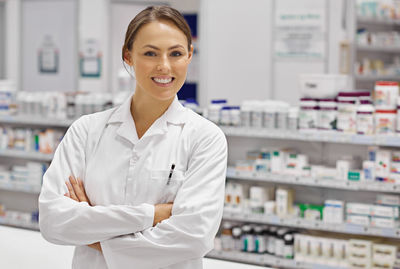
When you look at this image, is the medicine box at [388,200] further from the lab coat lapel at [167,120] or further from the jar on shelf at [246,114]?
the lab coat lapel at [167,120]

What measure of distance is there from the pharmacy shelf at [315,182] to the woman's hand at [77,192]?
2.76 metres

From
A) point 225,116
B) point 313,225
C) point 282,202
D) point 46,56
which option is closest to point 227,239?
point 282,202

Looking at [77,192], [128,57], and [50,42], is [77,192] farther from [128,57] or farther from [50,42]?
[50,42]

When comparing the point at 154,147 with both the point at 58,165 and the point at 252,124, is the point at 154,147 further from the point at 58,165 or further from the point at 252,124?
the point at 252,124

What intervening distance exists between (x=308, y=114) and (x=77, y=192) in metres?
2.82

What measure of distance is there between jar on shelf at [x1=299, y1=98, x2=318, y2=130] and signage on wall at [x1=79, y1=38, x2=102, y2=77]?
4046 mm

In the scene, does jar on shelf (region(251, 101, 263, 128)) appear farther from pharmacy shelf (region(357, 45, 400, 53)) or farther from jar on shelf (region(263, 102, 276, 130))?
pharmacy shelf (region(357, 45, 400, 53))

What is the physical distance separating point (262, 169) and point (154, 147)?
2851mm

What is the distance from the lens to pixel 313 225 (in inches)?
175

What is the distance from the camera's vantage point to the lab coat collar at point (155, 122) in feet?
6.25

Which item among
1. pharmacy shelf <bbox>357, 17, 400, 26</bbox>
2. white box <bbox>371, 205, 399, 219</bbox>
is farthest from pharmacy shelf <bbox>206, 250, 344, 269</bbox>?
pharmacy shelf <bbox>357, 17, 400, 26</bbox>

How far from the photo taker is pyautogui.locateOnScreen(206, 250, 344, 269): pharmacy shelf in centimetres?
448

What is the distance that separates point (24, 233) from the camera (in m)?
3.46

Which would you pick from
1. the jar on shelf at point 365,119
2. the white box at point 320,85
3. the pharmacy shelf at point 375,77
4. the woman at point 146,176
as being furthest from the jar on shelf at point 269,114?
the pharmacy shelf at point 375,77
